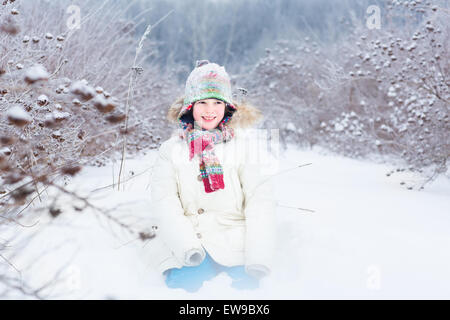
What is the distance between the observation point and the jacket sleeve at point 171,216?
155cm

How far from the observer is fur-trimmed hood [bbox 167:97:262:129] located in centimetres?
207

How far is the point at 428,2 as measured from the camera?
3.23 m

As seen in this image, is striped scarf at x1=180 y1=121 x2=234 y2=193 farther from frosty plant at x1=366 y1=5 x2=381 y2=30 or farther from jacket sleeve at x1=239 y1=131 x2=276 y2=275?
frosty plant at x1=366 y1=5 x2=381 y2=30

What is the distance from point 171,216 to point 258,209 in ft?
1.36

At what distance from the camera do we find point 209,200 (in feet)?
5.73

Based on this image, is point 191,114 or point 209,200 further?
point 191,114

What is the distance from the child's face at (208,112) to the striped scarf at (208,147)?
0.03 meters

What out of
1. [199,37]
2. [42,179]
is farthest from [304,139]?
[42,179]

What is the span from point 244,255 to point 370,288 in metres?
0.55

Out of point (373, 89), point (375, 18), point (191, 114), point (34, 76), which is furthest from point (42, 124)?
point (373, 89)

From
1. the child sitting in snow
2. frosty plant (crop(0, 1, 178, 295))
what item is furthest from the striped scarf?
frosty plant (crop(0, 1, 178, 295))

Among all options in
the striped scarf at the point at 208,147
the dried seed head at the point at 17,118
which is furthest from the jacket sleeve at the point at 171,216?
the dried seed head at the point at 17,118

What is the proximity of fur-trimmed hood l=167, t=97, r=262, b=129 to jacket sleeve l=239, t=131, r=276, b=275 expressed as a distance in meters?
0.25

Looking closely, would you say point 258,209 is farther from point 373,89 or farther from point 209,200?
point 373,89
